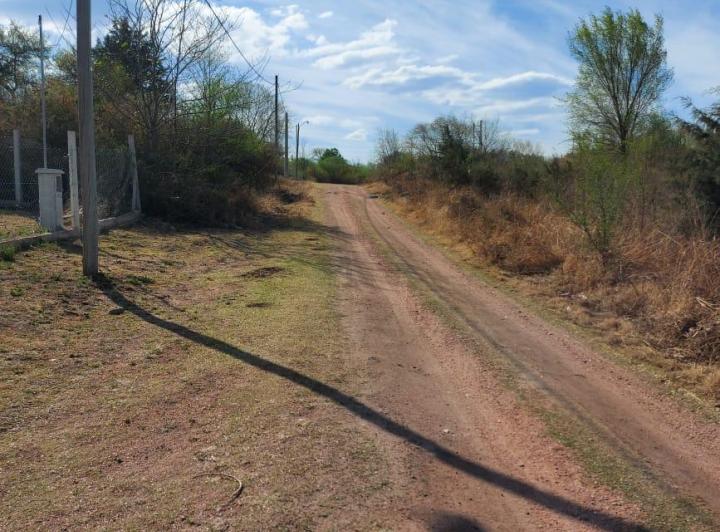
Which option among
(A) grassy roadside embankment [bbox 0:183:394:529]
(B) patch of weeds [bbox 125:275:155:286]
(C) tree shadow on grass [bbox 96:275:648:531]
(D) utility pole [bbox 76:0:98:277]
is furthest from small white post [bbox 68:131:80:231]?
(C) tree shadow on grass [bbox 96:275:648:531]

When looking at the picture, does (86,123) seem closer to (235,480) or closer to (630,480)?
(235,480)

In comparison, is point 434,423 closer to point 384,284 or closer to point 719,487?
point 719,487

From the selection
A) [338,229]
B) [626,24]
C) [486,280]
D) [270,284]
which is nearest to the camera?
[270,284]

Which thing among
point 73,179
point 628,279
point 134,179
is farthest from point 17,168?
point 628,279

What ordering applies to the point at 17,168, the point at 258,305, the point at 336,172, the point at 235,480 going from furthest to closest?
the point at 336,172 < the point at 17,168 < the point at 258,305 < the point at 235,480

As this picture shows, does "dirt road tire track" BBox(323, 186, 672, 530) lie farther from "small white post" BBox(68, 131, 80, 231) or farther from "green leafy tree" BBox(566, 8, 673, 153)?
"green leafy tree" BBox(566, 8, 673, 153)

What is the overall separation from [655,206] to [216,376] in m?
9.95

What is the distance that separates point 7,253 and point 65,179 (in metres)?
8.84

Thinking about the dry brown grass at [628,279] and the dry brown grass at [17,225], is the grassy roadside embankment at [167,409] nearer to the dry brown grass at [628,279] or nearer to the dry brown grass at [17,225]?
the dry brown grass at [17,225]

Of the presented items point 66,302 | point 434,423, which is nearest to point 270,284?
point 66,302

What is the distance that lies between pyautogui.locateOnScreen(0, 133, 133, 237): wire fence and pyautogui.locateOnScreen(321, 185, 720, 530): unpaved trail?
8341 mm

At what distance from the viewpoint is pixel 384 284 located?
1003cm

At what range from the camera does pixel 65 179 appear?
1599 centimetres

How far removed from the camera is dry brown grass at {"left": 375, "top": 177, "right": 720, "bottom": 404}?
21.2 feet
